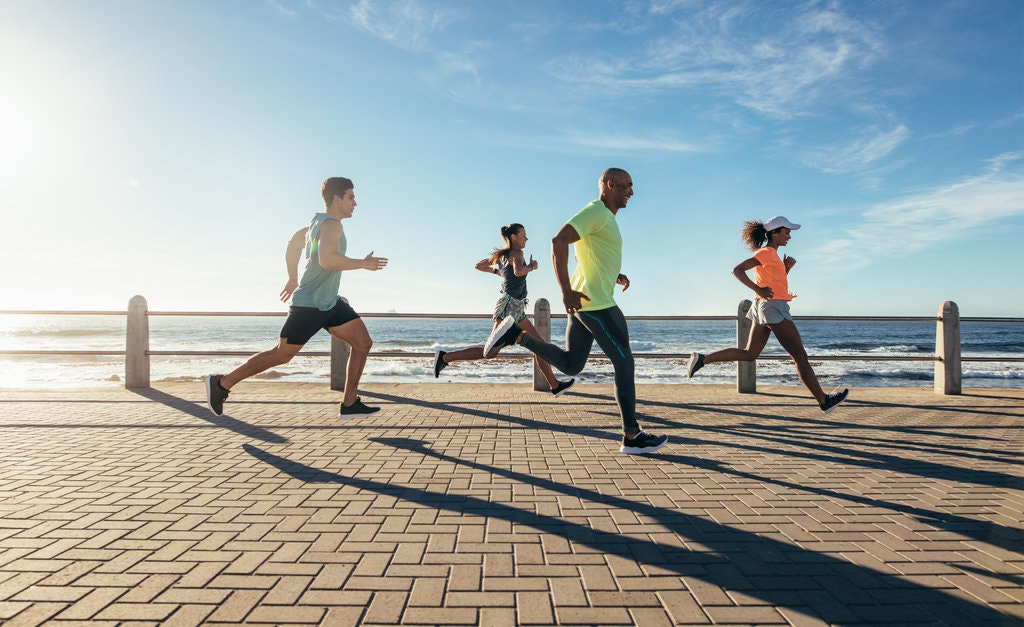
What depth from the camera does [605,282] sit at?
4543mm

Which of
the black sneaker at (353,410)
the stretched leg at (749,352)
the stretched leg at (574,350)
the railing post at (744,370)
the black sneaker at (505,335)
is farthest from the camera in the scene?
the railing post at (744,370)

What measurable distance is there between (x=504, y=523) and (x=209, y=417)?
14.3 ft

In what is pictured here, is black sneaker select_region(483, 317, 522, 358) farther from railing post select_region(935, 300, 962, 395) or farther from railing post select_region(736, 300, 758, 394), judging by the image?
railing post select_region(935, 300, 962, 395)

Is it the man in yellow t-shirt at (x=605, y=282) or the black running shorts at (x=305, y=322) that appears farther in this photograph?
the black running shorts at (x=305, y=322)

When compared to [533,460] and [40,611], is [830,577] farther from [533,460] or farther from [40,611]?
[40,611]

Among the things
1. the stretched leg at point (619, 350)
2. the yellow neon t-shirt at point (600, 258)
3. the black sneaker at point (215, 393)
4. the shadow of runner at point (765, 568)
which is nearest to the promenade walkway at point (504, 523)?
the shadow of runner at point (765, 568)

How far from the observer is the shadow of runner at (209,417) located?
5.13m

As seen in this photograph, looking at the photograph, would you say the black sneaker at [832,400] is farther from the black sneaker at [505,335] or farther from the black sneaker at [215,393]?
the black sneaker at [215,393]

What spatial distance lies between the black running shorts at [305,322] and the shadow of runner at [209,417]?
2.66ft

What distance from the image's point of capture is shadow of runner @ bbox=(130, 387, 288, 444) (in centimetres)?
513

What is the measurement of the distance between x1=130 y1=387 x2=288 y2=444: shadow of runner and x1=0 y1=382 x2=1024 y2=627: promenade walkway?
53 millimetres

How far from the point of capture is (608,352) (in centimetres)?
445

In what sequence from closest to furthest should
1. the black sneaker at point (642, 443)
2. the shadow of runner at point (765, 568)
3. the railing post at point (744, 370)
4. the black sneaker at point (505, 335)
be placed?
1. the shadow of runner at point (765, 568)
2. the black sneaker at point (642, 443)
3. the black sneaker at point (505, 335)
4. the railing post at point (744, 370)

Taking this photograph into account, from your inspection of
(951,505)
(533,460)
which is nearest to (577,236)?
(533,460)
